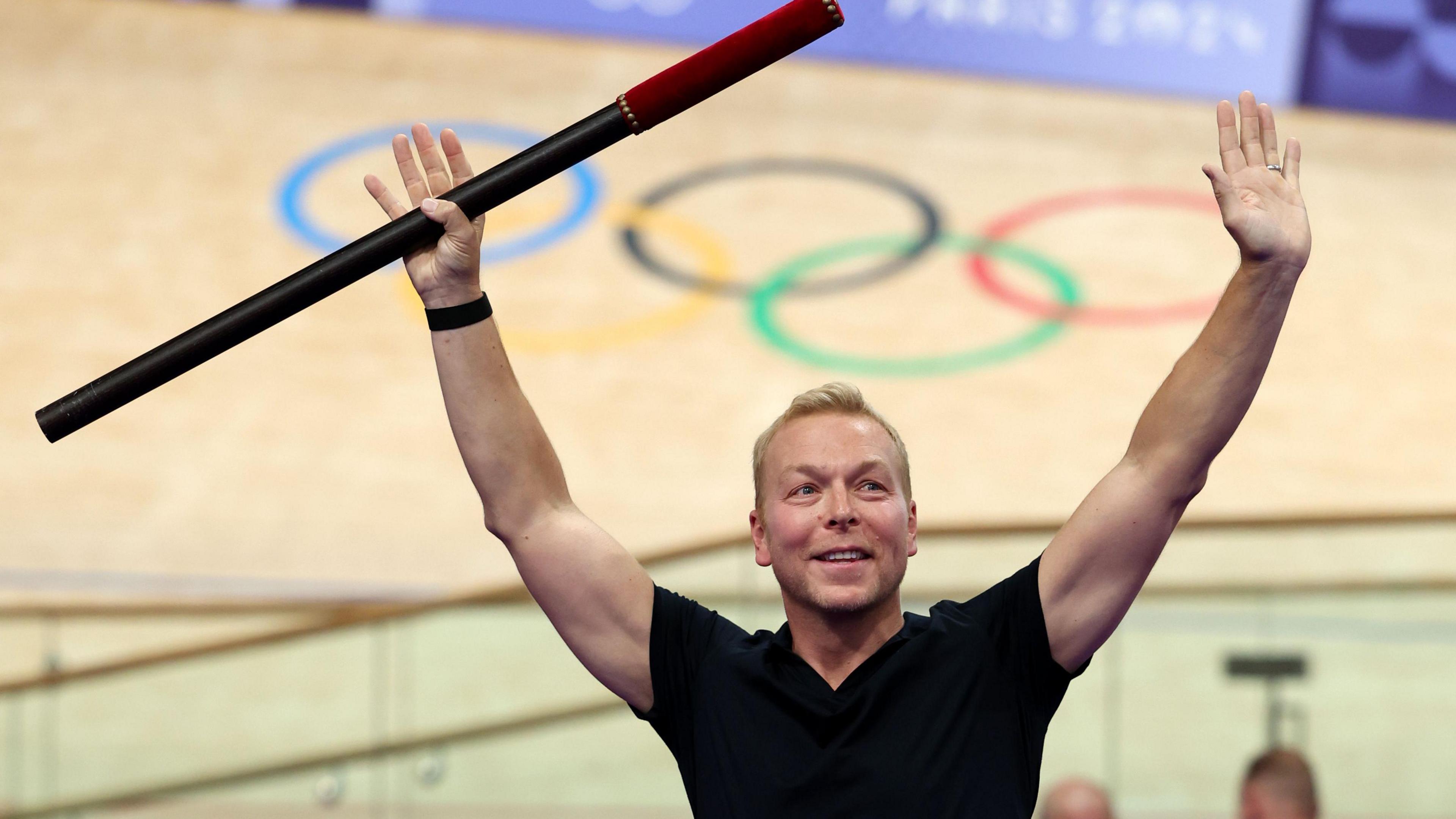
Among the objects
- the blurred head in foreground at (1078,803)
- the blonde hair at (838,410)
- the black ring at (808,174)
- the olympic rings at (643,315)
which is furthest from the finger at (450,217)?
→ the black ring at (808,174)

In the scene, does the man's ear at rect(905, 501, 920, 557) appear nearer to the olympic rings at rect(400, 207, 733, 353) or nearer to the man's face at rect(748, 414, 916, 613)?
the man's face at rect(748, 414, 916, 613)

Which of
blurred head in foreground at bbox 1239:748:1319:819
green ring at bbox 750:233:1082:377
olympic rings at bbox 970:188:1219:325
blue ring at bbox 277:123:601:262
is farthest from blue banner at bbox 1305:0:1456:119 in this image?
blurred head in foreground at bbox 1239:748:1319:819

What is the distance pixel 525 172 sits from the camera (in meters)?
1.89

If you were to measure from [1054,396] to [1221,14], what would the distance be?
4008 millimetres

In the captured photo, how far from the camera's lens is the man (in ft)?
6.30

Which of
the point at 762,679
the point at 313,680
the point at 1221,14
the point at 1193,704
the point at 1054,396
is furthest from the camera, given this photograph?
the point at 1221,14

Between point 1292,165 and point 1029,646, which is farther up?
point 1292,165

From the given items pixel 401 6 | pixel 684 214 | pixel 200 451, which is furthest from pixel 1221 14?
pixel 200 451

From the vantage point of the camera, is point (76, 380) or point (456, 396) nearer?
point (456, 396)

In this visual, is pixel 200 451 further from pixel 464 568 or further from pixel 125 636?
pixel 125 636

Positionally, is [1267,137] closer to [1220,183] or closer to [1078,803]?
[1220,183]

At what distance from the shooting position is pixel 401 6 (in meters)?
11.1

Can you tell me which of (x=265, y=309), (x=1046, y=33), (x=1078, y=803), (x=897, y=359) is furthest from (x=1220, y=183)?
(x=1046, y=33)

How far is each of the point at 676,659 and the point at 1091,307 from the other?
23.0 ft
